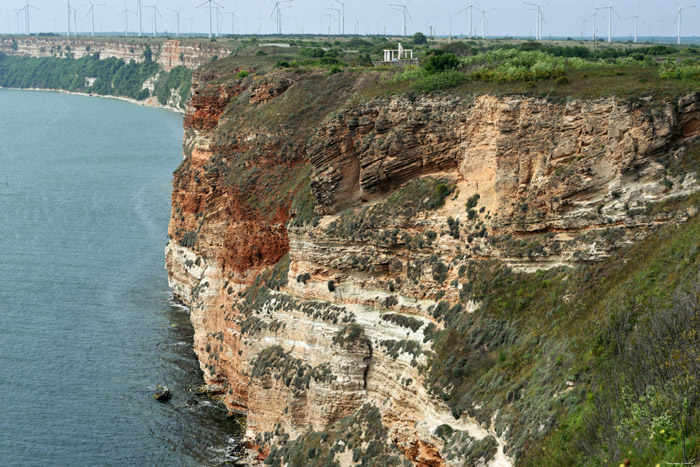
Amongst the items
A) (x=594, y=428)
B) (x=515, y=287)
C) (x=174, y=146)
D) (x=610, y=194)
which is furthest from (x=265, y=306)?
(x=174, y=146)

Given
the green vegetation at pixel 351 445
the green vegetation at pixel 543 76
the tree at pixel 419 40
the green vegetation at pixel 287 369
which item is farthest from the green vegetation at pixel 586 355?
the tree at pixel 419 40

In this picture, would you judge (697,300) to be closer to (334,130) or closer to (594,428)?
(594,428)

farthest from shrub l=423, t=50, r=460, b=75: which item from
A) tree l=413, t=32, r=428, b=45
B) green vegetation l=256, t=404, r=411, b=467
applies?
tree l=413, t=32, r=428, b=45

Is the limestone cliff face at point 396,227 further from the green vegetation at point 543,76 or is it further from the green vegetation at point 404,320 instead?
the green vegetation at point 543,76

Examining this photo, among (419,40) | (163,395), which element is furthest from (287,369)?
(419,40)

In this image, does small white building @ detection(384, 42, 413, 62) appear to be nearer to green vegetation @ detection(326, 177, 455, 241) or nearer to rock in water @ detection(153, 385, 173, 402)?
green vegetation @ detection(326, 177, 455, 241)
